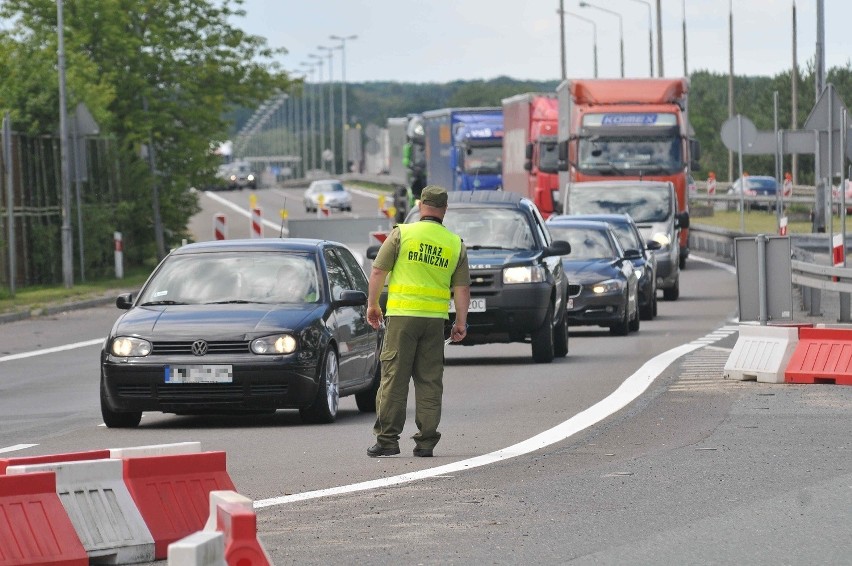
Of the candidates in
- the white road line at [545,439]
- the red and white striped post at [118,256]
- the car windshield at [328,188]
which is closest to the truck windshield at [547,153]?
the red and white striped post at [118,256]

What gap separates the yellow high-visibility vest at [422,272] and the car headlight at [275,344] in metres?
2.03

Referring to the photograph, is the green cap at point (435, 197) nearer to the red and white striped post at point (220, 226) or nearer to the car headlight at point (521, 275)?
the car headlight at point (521, 275)

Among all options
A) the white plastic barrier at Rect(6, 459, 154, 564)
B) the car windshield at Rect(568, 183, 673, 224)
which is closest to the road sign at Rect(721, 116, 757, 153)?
the car windshield at Rect(568, 183, 673, 224)

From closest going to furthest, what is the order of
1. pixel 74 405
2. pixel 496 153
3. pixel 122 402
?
pixel 122 402 → pixel 74 405 → pixel 496 153

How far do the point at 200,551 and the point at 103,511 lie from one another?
2055 millimetres

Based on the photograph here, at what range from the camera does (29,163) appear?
1507 inches

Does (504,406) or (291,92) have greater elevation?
(291,92)

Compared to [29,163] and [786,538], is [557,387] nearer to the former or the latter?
[786,538]

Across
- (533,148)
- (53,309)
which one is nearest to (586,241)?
(53,309)

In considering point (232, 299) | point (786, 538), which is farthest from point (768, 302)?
point (786, 538)

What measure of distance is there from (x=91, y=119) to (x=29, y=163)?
1.41 m

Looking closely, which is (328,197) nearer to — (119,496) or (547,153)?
(547,153)

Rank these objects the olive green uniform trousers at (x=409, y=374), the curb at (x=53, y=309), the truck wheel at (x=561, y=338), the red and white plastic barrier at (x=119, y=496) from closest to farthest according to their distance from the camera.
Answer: the red and white plastic barrier at (x=119, y=496)
the olive green uniform trousers at (x=409, y=374)
the truck wheel at (x=561, y=338)
the curb at (x=53, y=309)

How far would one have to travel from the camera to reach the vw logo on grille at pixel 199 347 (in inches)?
563
